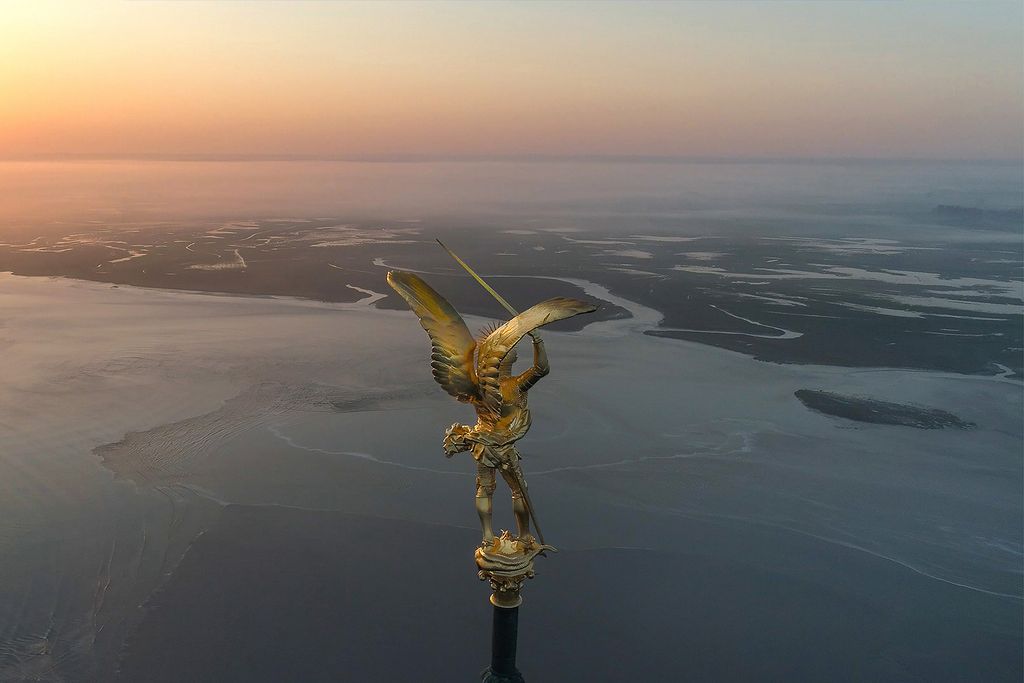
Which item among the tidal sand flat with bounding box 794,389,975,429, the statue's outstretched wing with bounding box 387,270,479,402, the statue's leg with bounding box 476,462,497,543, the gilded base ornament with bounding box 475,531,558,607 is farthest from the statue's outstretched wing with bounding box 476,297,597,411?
the tidal sand flat with bounding box 794,389,975,429

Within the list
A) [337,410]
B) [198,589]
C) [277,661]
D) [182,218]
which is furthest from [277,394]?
[182,218]

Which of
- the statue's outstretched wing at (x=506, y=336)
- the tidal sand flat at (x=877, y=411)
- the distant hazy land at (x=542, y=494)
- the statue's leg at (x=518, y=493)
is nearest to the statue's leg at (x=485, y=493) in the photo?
the statue's leg at (x=518, y=493)

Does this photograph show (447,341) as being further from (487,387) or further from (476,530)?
(476,530)

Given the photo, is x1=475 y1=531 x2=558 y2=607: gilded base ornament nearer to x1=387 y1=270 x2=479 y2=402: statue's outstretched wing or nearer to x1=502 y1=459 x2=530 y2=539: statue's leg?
x1=502 y1=459 x2=530 y2=539: statue's leg

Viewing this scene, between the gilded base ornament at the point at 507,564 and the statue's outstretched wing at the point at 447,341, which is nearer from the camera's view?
the gilded base ornament at the point at 507,564

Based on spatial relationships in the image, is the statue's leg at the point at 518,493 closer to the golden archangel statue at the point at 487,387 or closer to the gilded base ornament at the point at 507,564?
the golden archangel statue at the point at 487,387

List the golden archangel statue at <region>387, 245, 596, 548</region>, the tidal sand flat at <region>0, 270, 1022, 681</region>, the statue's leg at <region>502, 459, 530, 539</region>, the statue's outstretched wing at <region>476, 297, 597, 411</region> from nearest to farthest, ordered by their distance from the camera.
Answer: the statue's outstretched wing at <region>476, 297, 597, 411</region> → the golden archangel statue at <region>387, 245, 596, 548</region> → the statue's leg at <region>502, 459, 530, 539</region> → the tidal sand flat at <region>0, 270, 1022, 681</region>

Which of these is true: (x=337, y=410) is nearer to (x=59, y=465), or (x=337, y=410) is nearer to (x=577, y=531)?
(x=59, y=465)

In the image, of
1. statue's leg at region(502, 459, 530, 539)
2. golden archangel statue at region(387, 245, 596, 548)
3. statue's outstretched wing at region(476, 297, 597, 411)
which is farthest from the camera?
statue's leg at region(502, 459, 530, 539)
